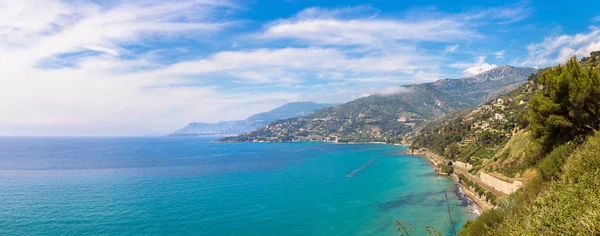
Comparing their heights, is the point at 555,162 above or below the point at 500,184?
above

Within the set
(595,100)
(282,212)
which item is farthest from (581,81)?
(282,212)

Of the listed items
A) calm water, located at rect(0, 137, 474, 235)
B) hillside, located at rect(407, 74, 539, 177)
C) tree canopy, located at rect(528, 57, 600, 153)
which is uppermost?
tree canopy, located at rect(528, 57, 600, 153)

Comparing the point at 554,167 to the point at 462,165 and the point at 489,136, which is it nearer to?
the point at 462,165

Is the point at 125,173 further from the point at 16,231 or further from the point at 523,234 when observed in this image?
the point at 523,234

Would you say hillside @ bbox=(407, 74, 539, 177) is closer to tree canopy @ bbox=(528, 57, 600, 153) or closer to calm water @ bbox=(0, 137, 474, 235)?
calm water @ bbox=(0, 137, 474, 235)

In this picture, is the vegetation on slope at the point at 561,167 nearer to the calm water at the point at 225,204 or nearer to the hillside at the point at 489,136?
the calm water at the point at 225,204

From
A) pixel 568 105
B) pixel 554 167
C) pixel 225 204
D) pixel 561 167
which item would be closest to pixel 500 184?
pixel 568 105

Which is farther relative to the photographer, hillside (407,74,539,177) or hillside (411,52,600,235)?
hillside (407,74,539,177)

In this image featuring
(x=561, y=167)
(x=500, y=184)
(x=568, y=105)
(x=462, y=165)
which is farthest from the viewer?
(x=462, y=165)

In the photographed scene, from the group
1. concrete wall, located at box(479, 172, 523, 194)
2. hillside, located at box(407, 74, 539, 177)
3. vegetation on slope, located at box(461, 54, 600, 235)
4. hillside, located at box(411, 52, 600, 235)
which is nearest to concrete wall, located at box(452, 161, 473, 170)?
hillside, located at box(407, 74, 539, 177)
